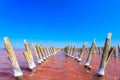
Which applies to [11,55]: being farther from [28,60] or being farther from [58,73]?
[58,73]

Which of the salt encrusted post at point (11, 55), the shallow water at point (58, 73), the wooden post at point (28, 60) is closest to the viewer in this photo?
the salt encrusted post at point (11, 55)

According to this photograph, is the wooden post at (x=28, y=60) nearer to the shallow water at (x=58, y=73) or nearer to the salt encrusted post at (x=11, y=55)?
the shallow water at (x=58, y=73)

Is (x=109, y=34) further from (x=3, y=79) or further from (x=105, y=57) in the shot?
(x=3, y=79)

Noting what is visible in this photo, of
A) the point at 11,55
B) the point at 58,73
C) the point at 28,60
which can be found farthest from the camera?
the point at 28,60

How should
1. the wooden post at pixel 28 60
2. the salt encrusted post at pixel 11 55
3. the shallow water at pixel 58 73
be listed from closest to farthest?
the salt encrusted post at pixel 11 55
the shallow water at pixel 58 73
the wooden post at pixel 28 60

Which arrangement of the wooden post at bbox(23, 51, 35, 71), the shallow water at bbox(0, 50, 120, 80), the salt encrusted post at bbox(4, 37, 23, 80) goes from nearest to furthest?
the salt encrusted post at bbox(4, 37, 23, 80)
the shallow water at bbox(0, 50, 120, 80)
the wooden post at bbox(23, 51, 35, 71)

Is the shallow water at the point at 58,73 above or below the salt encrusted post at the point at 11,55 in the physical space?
below

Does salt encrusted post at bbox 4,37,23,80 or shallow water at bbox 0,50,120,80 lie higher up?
salt encrusted post at bbox 4,37,23,80

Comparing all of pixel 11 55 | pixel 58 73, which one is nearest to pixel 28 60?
pixel 58 73

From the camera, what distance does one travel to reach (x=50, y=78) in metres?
10.4

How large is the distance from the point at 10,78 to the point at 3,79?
0.28 metres

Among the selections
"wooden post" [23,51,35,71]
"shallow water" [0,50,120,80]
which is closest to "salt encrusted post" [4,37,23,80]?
"shallow water" [0,50,120,80]

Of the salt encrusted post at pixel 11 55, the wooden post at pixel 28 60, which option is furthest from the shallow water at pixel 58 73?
the salt encrusted post at pixel 11 55

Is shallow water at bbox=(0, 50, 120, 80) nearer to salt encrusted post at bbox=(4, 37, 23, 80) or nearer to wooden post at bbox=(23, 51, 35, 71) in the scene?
wooden post at bbox=(23, 51, 35, 71)
